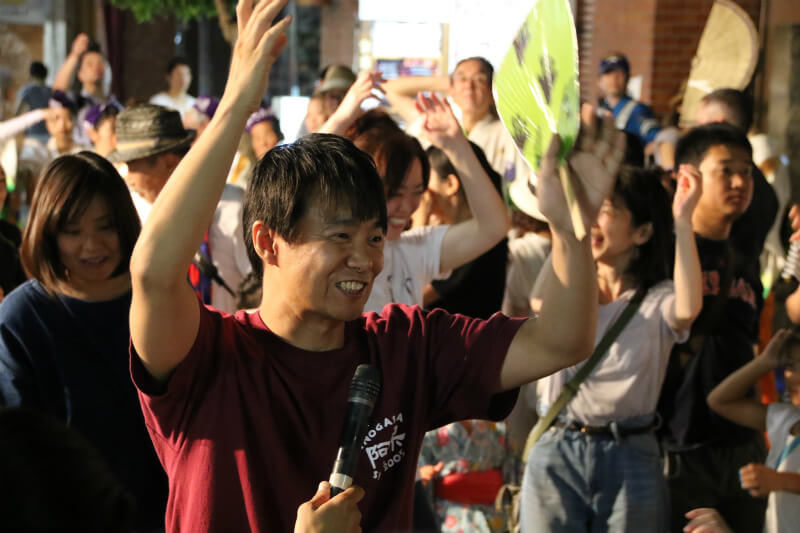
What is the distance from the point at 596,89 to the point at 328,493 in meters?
11.1

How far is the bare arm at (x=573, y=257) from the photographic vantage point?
2.22m

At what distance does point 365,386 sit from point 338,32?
17.8m

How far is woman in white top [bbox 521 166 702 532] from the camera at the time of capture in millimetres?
3746

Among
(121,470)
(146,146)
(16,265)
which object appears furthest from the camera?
(146,146)

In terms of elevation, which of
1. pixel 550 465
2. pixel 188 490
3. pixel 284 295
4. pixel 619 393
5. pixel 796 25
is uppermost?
pixel 796 25

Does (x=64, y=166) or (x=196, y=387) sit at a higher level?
(x=64, y=166)

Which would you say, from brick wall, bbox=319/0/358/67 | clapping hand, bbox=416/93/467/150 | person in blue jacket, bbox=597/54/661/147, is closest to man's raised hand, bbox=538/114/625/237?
clapping hand, bbox=416/93/467/150

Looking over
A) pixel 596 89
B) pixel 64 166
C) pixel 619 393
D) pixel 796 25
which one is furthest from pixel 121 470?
pixel 596 89

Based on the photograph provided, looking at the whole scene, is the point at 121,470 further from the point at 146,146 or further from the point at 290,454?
the point at 146,146

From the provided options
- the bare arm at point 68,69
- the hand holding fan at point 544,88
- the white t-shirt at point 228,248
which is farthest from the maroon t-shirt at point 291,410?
the bare arm at point 68,69

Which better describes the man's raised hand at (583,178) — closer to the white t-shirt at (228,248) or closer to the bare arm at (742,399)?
the bare arm at (742,399)

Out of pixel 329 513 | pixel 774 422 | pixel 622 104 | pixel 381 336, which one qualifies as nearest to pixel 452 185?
pixel 774 422

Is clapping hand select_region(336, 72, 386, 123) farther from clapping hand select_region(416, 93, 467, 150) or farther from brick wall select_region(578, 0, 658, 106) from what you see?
brick wall select_region(578, 0, 658, 106)

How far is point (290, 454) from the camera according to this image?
2215 millimetres
